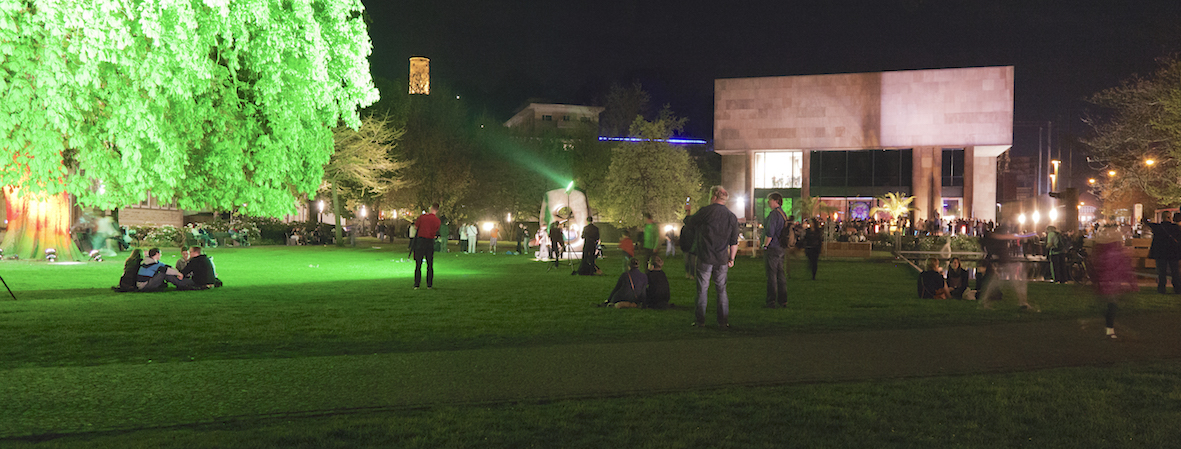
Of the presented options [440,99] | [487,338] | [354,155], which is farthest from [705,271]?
[440,99]

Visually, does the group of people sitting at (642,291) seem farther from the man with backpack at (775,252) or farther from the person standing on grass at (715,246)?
the person standing on grass at (715,246)

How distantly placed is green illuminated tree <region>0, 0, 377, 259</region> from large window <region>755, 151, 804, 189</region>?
5515 cm

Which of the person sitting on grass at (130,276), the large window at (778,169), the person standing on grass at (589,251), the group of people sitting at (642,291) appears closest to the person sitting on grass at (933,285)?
the group of people sitting at (642,291)

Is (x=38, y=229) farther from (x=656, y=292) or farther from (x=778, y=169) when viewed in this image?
(x=778, y=169)

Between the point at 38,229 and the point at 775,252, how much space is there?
20.3 m

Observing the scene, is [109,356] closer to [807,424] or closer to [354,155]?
[807,424]

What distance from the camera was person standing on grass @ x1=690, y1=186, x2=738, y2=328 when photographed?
9.56 m

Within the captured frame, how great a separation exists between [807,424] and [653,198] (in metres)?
41.8

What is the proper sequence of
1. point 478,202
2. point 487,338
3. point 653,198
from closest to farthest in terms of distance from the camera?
1. point 487,338
2. point 653,198
3. point 478,202

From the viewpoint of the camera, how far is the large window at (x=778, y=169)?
6900cm

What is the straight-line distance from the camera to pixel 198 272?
48.9 feet

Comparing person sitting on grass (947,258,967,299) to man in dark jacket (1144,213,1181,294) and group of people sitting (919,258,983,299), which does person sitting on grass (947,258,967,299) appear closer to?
group of people sitting (919,258,983,299)

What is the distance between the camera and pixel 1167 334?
938 centimetres

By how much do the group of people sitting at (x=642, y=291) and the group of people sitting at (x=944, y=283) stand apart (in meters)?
5.26
